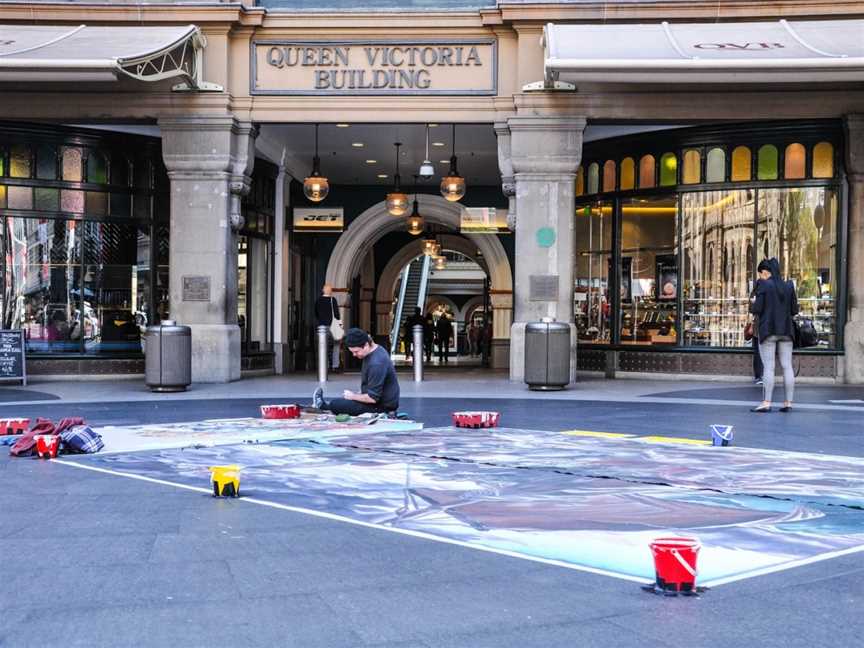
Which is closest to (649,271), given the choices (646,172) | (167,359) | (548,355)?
(646,172)

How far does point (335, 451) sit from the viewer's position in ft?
31.8

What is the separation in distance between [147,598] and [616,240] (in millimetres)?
17895

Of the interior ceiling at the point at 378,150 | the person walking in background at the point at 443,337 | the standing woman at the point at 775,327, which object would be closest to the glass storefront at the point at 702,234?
the interior ceiling at the point at 378,150

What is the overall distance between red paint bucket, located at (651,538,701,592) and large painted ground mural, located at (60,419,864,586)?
0.89 feet

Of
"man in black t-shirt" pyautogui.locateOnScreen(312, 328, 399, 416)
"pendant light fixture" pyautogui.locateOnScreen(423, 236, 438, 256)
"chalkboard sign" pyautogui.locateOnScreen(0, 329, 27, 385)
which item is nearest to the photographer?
"man in black t-shirt" pyautogui.locateOnScreen(312, 328, 399, 416)

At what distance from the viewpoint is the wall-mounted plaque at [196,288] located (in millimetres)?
19078

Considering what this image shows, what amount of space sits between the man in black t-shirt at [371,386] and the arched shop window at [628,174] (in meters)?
10.9

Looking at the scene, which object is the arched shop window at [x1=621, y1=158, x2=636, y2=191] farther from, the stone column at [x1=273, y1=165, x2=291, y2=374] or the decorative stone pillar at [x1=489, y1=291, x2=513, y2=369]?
the decorative stone pillar at [x1=489, y1=291, x2=513, y2=369]

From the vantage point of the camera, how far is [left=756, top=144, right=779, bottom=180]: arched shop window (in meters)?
20.0

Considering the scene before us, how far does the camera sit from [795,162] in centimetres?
1991

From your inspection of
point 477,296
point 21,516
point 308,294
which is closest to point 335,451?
point 21,516

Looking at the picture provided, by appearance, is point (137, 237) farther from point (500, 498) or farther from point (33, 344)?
point (500, 498)

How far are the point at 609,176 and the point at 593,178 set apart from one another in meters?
0.46

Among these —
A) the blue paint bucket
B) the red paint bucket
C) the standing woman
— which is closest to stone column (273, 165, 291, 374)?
the standing woman
